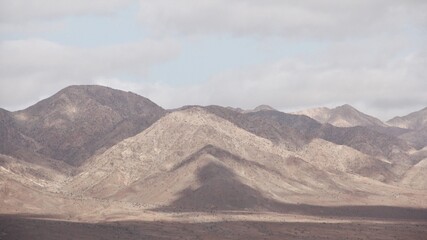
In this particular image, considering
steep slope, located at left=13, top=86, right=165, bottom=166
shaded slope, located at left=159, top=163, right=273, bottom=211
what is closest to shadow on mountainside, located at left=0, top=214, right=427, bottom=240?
shaded slope, located at left=159, top=163, right=273, bottom=211

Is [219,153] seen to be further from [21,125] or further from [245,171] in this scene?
[21,125]

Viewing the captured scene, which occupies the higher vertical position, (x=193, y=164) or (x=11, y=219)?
(x=193, y=164)

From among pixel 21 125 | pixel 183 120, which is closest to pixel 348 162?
pixel 183 120

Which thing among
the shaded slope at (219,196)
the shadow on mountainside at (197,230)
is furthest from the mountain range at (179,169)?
the shadow on mountainside at (197,230)

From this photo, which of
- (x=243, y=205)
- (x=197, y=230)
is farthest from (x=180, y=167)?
(x=197, y=230)

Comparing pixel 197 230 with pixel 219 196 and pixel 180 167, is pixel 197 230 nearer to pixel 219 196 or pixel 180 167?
pixel 219 196

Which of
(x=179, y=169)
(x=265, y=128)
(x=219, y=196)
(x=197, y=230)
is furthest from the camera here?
(x=265, y=128)
